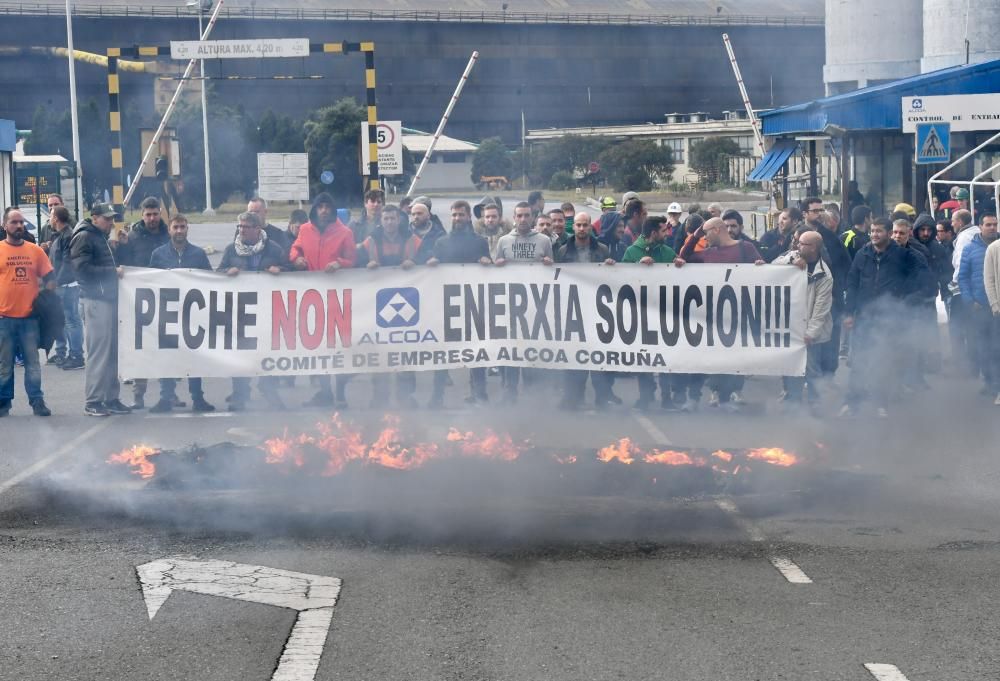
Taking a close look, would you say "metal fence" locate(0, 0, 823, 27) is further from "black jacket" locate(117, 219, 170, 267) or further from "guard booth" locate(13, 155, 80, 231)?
"black jacket" locate(117, 219, 170, 267)

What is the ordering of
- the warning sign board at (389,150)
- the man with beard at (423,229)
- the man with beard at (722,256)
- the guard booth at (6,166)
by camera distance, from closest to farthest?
the man with beard at (722,256) → the man with beard at (423,229) → the warning sign board at (389,150) → the guard booth at (6,166)

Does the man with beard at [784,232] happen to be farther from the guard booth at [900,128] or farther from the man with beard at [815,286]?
the guard booth at [900,128]

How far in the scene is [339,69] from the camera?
300 feet

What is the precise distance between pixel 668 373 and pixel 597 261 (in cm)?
127

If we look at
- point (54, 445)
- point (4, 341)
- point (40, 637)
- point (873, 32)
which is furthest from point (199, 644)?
point (873, 32)

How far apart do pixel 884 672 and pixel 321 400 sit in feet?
26.4

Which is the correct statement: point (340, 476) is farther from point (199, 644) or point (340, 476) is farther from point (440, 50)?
point (440, 50)

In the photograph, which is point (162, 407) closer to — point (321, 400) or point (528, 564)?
point (321, 400)

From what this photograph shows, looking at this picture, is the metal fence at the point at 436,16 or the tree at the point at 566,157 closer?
the tree at the point at 566,157

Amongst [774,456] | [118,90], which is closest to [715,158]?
[118,90]

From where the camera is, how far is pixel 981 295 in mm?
14242

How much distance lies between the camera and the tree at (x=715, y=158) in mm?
67812

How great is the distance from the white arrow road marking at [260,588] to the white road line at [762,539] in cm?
225

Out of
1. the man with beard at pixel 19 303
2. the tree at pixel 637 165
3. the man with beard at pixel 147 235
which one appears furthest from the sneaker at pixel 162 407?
the tree at pixel 637 165
